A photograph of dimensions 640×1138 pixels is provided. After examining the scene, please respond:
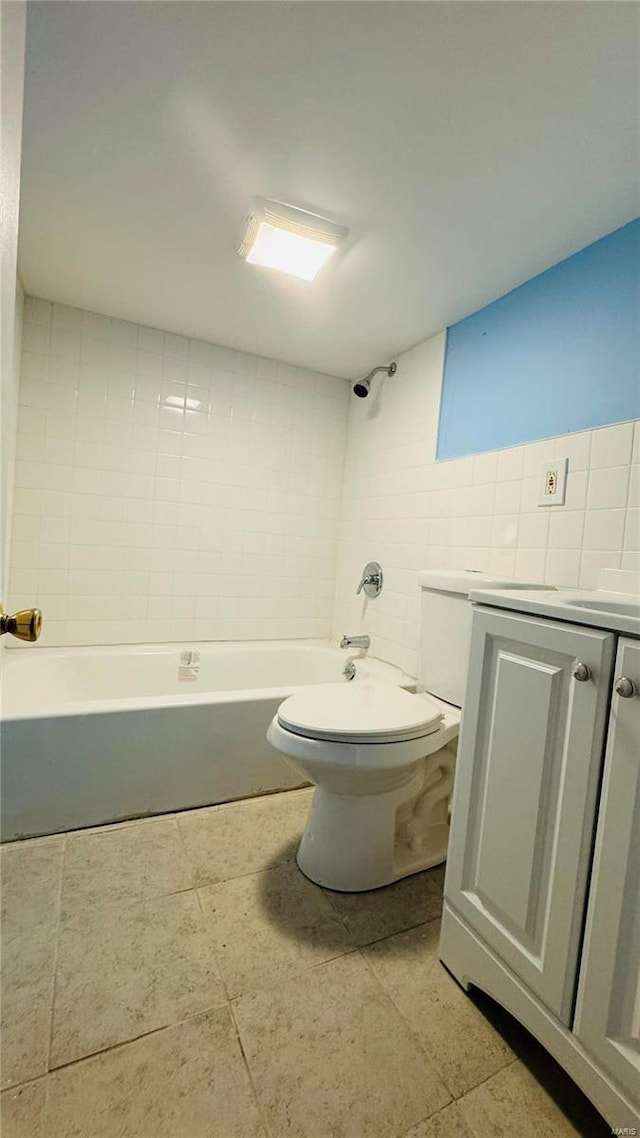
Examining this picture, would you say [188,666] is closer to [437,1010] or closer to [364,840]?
[364,840]

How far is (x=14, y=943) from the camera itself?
99 cm

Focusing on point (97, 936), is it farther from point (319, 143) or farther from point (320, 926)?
point (319, 143)

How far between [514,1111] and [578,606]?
3.00 ft

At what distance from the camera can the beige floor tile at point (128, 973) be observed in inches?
32.9

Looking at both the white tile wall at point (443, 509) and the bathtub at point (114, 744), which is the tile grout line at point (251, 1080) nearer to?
the bathtub at point (114, 744)

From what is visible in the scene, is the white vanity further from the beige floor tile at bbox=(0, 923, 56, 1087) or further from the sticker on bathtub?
the sticker on bathtub

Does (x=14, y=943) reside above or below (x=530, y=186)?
below

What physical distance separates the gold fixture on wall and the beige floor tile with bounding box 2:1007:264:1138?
81 centimetres

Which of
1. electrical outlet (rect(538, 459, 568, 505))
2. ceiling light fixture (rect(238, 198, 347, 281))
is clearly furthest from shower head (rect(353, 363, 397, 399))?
electrical outlet (rect(538, 459, 568, 505))

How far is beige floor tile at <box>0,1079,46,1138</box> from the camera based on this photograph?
2.24ft

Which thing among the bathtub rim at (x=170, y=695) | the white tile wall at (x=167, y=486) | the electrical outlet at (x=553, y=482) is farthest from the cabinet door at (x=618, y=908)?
the white tile wall at (x=167, y=486)

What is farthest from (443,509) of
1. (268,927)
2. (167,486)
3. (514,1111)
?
(514,1111)

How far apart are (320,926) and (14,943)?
711mm

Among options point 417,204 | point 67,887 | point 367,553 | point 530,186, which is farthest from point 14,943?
point 530,186
